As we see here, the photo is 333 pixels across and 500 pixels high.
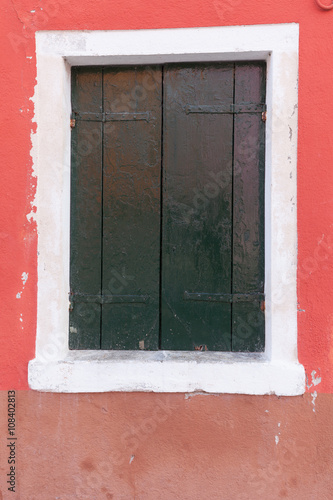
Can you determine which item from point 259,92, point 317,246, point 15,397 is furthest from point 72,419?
point 259,92

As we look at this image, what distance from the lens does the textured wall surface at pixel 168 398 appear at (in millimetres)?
2240

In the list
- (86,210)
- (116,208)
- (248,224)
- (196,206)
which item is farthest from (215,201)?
(86,210)

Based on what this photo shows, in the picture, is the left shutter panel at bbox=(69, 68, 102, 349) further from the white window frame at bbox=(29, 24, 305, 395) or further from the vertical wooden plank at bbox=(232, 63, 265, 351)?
the vertical wooden plank at bbox=(232, 63, 265, 351)

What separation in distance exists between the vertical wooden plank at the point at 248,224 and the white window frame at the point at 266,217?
0.24 ft

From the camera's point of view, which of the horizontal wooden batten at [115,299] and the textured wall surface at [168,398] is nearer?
the textured wall surface at [168,398]

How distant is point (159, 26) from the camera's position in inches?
88.9

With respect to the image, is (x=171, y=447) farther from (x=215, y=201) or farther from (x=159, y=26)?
(x=159, y=26)

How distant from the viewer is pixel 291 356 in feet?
7.43

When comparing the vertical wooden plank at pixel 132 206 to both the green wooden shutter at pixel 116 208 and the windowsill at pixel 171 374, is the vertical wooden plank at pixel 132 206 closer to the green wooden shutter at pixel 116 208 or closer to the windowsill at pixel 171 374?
the green wooden shutter at pixel 116 208

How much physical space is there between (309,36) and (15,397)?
2.75m

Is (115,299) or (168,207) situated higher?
(168,207)

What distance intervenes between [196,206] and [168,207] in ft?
0.58

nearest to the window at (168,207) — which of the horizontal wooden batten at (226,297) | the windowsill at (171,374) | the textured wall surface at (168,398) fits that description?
the horizontal wooden batten at (226,297)

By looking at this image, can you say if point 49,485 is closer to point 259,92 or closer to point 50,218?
point 50,218
